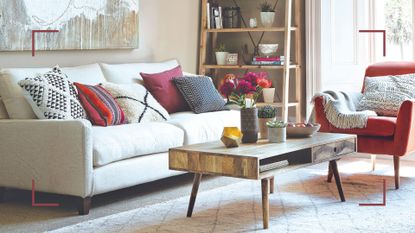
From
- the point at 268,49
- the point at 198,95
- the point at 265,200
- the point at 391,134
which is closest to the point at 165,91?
the point at 198,95

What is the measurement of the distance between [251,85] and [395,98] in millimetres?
1625

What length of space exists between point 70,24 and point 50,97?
3.55ft

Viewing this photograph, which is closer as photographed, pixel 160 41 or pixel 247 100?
pixel 247 100

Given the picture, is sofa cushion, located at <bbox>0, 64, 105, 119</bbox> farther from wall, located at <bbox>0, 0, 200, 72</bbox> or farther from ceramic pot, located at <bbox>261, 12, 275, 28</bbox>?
ceramic pot, located at <bbox>261, 12, 275, 28</bbox>

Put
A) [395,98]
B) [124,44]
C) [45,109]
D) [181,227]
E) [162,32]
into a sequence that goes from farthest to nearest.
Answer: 1. [162,32]
2. [124,44]
3. [395,98]
4. [45,109]
5. [181,227]

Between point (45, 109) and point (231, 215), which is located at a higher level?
point (45, 109)

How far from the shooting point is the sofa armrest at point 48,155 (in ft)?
13.8

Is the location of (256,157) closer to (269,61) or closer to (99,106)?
(99,106)

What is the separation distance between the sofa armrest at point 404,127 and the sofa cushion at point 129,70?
2.04m

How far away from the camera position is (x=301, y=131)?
4.42m

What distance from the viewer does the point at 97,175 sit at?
428 cm

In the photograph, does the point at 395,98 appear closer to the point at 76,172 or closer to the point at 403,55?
the point at 403,55

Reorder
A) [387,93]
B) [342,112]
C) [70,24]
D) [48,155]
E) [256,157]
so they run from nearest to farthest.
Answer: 1. [256,157]
2. [48,155]
3. [342,112]
4. [70,24]
5. [387,93]

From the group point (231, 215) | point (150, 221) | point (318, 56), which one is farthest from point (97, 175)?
point (318, 56)
